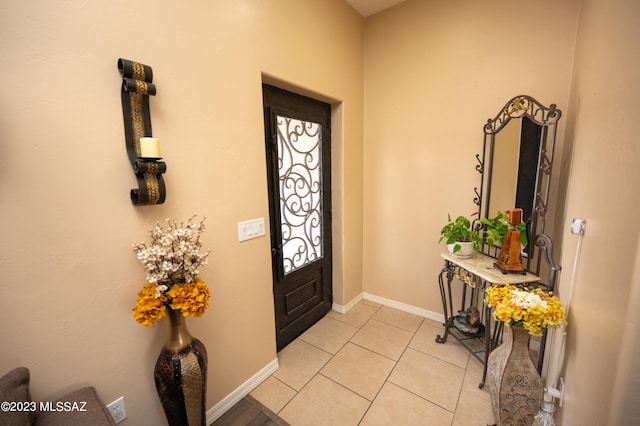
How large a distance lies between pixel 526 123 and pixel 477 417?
1.98 m

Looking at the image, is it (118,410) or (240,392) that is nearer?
(118,410)

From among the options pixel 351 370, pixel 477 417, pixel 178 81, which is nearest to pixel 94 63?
pixel 178 81

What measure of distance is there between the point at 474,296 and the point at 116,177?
9.12 feet

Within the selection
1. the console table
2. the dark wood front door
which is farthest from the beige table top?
the dark wood front door

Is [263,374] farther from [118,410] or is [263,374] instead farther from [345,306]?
[345,306]

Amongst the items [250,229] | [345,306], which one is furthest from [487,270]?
[250,229]

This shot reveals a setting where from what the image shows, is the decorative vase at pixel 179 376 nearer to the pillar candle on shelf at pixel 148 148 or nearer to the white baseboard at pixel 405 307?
the pillar candle on shelf at pixel 148 148

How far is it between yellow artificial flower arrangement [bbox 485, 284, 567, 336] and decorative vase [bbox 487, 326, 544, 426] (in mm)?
80

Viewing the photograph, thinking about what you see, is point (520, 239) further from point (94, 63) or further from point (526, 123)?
point (94, 63)

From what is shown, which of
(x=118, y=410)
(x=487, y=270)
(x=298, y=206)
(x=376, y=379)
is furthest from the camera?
(x=298, y=206)

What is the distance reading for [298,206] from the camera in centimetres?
228

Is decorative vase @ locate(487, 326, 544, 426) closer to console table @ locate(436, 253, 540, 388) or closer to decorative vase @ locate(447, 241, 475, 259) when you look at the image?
console table @ locate(436, 253, 540, 388)

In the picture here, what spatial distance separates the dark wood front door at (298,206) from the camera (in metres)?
2.04

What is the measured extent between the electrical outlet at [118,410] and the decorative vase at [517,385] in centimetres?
185
